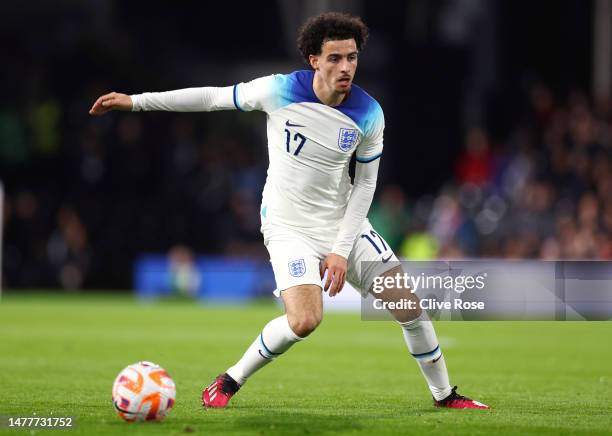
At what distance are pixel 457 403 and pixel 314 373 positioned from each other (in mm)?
3012

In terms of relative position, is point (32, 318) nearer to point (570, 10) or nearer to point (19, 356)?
point (19, 356)

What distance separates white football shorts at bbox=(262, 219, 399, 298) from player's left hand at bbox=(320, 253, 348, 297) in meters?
0.14

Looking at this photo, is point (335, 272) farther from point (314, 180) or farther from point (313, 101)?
point (313, 101)

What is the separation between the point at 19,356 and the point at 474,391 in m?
5.17

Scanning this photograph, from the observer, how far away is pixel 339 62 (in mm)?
8031

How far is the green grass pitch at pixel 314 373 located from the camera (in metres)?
7.73

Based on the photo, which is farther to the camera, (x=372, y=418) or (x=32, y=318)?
(x=32, y=318)

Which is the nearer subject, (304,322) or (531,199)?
(304,322)

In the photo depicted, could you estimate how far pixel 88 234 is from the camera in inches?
1000

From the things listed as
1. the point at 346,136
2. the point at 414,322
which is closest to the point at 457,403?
the point at 414,322

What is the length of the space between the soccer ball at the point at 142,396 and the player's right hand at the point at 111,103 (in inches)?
69.1

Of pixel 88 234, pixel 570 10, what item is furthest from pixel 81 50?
pixel 570 10

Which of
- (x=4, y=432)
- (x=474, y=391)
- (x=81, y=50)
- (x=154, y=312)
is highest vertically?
(x=81, y=50)

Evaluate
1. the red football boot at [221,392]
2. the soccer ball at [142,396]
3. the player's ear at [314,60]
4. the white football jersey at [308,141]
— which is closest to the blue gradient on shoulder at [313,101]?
the white football jersey at [308,141]
